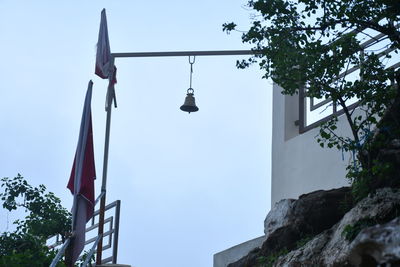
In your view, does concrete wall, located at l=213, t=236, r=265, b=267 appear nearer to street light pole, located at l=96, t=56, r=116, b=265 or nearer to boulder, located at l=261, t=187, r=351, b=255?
boulder, located at l=261, t=187, r=351, b=255

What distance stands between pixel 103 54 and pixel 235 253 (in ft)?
13.5

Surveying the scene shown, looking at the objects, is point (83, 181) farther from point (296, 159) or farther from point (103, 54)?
point (296, 159)

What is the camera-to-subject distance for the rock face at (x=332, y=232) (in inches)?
228

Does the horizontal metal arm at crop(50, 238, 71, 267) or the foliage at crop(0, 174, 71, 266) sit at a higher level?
the foliage at crop(0, 174, 71, 266)

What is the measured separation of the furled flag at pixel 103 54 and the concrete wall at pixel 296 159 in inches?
138

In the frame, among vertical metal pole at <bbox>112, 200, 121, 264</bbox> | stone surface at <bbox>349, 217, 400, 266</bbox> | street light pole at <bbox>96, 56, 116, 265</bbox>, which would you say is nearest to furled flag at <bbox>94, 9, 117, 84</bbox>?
street light pole at <bbox>96, 56, 116, 265</bbox>

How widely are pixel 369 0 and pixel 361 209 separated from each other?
231 centimetres

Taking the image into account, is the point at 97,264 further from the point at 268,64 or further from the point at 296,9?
the point at 296,9

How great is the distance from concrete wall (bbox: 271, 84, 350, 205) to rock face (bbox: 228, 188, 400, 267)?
2.21 meters

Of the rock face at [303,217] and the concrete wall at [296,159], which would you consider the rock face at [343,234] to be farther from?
the concrete wall at [296,159]

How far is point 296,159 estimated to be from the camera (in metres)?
14.4

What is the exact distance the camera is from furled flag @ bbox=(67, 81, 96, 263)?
9.52 metres

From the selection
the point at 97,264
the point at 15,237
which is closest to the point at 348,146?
the point at 97,264

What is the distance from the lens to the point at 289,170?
48.0 feet
